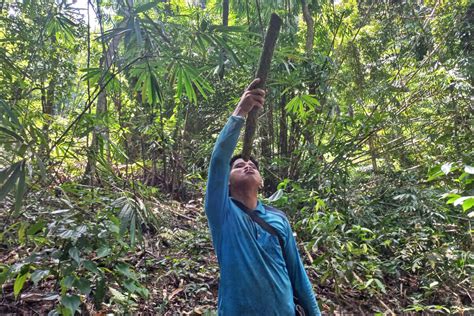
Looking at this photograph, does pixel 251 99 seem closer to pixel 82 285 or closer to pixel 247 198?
pixel 247 198

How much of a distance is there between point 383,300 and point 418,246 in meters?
0.66

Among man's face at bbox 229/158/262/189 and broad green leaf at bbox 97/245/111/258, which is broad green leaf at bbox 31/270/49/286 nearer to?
broad green leaf at bbox 97/245/111/258

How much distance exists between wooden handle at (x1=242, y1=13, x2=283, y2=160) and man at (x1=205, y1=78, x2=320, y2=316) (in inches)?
1.2

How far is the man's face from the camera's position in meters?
1.67

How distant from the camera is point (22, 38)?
2.88 m

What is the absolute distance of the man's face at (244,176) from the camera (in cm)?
167

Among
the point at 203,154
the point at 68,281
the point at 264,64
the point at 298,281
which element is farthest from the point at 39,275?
the point at 203,154

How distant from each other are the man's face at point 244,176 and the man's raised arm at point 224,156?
6.4 inches

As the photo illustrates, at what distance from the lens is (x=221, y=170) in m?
1.49

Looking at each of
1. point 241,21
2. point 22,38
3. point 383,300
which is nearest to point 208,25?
point 22,38

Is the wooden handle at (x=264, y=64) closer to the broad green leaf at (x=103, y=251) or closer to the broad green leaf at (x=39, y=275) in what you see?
the broad green leaf at (x=103, y=251)

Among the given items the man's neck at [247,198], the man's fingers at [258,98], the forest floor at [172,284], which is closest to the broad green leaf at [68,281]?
the forest floor at [172,284]

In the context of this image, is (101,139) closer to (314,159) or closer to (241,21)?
(314,159)

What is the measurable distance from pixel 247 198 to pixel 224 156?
0.28 metres
